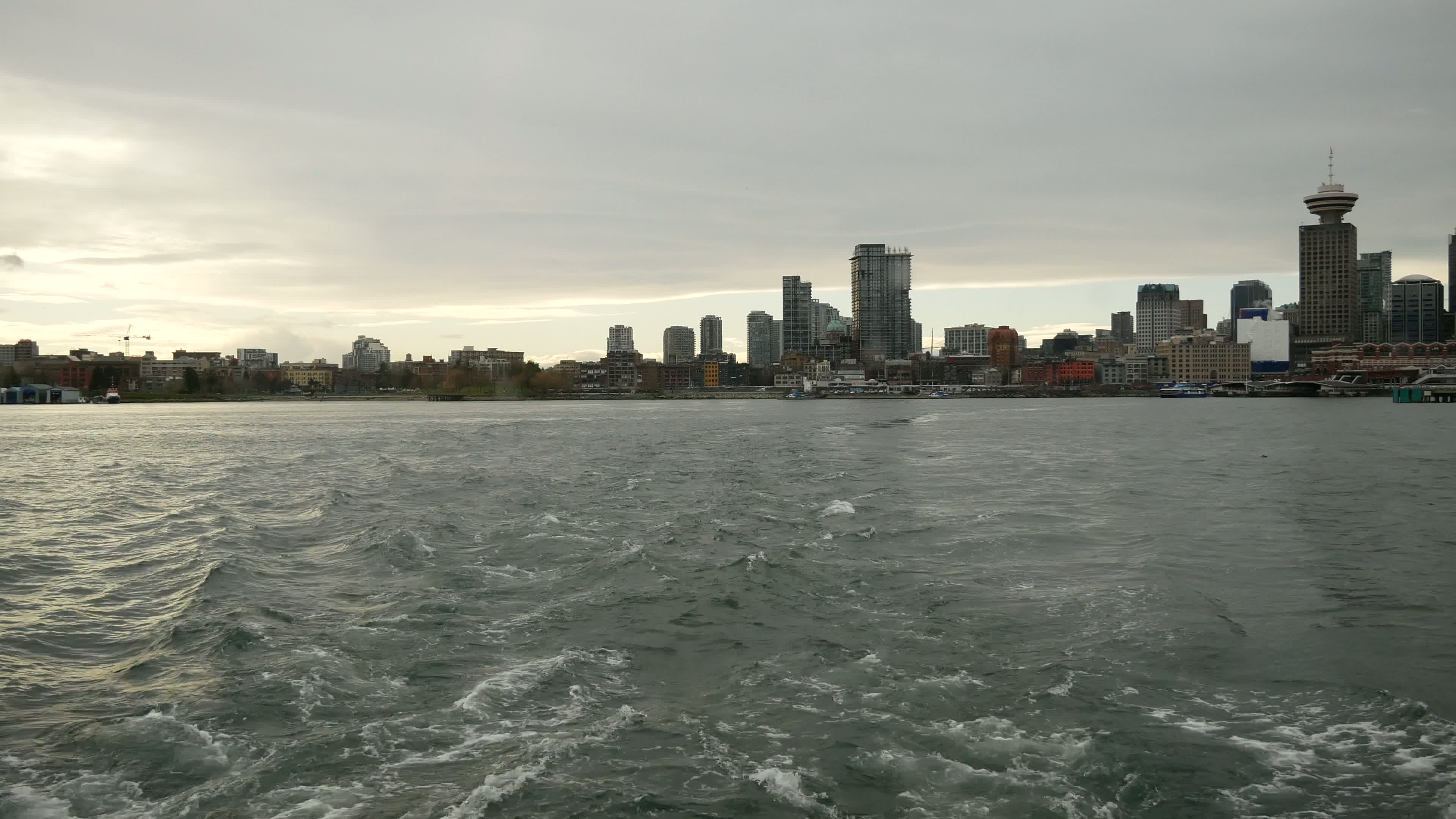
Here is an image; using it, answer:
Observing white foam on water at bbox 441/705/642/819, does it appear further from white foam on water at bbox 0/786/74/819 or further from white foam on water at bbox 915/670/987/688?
white foam on water at bbox 915/670/987/688

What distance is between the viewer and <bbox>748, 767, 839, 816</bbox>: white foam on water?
7.62m

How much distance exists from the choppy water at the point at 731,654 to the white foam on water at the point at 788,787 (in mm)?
49

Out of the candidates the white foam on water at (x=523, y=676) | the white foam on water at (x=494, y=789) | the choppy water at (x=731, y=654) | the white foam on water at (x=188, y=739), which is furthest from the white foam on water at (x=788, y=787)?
the white foam on water at (x=188, y=739)

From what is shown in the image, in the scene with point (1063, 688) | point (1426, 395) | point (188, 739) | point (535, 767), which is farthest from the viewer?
point (1426, 395)

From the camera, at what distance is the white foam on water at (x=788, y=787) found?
7.62 metres

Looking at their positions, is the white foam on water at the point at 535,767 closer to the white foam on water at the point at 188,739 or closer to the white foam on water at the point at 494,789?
the white foam on water at the point at 494,789

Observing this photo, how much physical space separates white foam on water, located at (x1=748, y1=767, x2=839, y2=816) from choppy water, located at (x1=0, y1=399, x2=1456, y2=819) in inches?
1.9

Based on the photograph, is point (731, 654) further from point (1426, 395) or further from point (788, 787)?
point (1426, 395)

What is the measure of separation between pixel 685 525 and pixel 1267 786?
15.4m

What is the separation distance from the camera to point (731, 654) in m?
11.9

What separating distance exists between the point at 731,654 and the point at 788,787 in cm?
398

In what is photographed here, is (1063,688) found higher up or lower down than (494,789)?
lower down

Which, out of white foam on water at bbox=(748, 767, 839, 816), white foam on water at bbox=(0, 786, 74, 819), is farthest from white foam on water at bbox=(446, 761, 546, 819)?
white foam on water at bbox=(0, 786, 74, 819)

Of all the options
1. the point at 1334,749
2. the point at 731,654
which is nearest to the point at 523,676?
the point at 731,654
